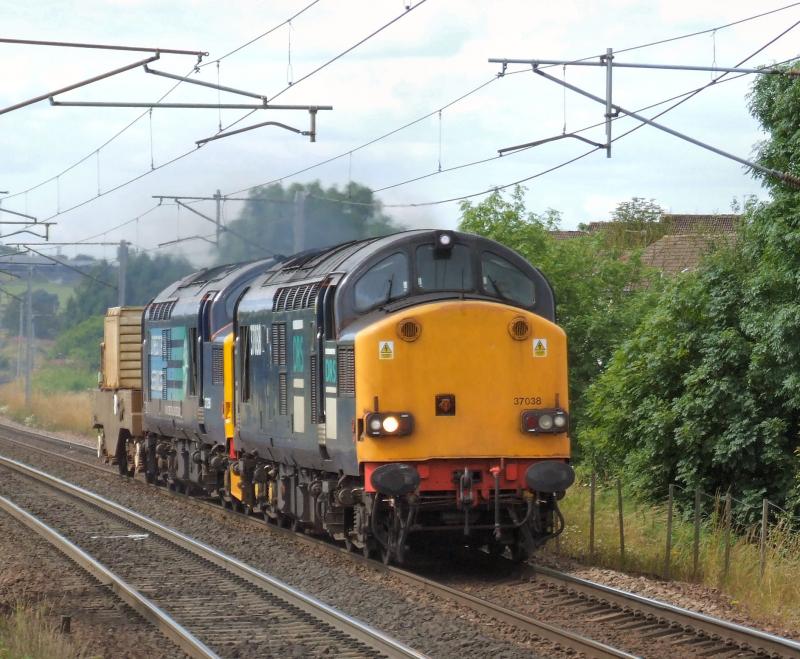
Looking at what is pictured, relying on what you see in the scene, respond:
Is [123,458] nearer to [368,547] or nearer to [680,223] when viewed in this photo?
[368,547]

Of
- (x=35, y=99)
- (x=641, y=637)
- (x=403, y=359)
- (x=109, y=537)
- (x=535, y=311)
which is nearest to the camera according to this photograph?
(x=641, y=637)

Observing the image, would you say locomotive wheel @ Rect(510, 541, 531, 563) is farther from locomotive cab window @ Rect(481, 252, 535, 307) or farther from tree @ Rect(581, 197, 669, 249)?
tree @ Rect(581, 197, 669, 249)

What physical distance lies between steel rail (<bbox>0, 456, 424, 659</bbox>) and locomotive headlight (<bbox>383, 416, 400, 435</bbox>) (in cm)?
173

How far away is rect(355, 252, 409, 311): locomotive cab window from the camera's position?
13695mm

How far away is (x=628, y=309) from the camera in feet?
93.2

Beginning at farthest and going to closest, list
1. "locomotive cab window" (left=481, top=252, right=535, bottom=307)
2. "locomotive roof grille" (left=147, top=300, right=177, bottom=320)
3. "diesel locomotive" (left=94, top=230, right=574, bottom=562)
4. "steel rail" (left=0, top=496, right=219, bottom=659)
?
"locomotive roof grille" (left=147, top=300, right=177, bottom=320)
"locomotive cab window" (left=481, top=252, right=535, bottom=307)
"diesel locomotive" (left=94, top=230, right=574, bottom=562)
"steel rail" (left=0, top=496, right=219, bottom=659)

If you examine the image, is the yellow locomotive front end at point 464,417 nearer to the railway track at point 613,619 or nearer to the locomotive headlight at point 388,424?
the locomotive headlight at point 388,424

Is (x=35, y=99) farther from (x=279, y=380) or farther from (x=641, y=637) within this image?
(x=641, y=637)

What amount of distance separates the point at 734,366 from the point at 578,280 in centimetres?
970

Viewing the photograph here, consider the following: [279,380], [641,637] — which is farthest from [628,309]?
[641,637]

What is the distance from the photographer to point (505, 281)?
46.3 ft

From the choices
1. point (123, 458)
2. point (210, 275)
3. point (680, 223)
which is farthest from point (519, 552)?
point (680, 223)

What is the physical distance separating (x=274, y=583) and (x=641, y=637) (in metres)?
3.97

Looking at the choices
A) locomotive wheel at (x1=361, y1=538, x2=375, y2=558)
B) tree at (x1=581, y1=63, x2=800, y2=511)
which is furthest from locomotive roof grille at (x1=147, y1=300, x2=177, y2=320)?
locomotive wheel at (x1=361, y1=538, x2=375, y2=558)
